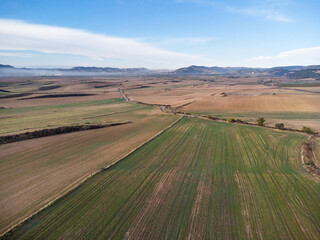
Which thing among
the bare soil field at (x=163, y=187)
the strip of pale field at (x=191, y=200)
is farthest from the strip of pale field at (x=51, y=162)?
the strip of pale field at (x=191, y=200)

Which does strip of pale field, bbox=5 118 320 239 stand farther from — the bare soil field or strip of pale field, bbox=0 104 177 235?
strip of pale field, bbox=0 104 177 235

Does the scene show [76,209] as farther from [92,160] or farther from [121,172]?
[92,160]

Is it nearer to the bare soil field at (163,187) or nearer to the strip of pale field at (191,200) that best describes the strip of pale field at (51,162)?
the bare soil field at (163,187)

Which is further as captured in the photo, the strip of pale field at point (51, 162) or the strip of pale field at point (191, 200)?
the strip of pale field at point (51, 162)

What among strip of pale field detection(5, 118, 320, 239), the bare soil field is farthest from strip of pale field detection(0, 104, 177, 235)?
strip of pale field detection(5, 118, 320, 239)

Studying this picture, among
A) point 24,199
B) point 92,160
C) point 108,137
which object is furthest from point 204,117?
point 24,199

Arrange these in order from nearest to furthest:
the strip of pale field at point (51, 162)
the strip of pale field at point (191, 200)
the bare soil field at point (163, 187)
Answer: the strip of pale field at point (191, 200) < the bare soil field at point (163, 187) < the strip of pale field at point (51, 162)

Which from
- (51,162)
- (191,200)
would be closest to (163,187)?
(191,200)
